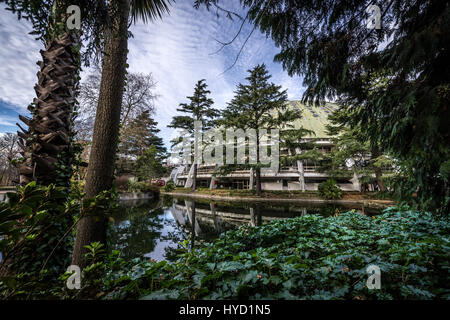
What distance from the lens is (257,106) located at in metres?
16.5

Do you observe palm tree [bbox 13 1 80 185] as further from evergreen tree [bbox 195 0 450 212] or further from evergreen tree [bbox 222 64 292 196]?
evergreen tree [bbox 222 64 292 196]

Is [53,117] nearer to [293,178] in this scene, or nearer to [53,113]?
[53,113]

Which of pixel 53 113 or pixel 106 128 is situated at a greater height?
pixel 53 113

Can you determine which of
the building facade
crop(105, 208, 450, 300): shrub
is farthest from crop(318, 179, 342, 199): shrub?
crop(105, 208, 450, 300): shrub

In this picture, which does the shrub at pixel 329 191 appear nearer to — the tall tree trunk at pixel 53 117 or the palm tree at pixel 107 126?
the palm tree at pixel 107 126

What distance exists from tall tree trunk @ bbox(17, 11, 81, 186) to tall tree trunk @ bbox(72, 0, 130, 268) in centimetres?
26

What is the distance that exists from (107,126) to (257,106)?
52.4 ft

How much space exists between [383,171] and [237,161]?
41.6 feet

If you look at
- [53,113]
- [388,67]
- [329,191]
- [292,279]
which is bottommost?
[329,191]

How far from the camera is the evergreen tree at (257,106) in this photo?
51.6 ft

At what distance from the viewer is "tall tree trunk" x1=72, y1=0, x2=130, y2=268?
1795 millimetres

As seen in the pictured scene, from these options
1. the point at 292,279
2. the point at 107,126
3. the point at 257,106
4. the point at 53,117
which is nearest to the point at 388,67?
the point at 292,279

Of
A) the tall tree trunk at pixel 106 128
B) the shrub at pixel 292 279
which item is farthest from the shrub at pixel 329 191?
the tall tree trunk at pixel 106 128

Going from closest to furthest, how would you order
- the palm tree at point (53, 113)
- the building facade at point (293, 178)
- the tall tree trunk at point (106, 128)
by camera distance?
the palm tree at point (53, 113)
the tall tree trunk at point (106, 128)
the building facade at point (293, 178)
